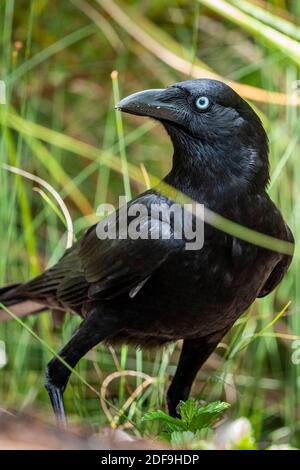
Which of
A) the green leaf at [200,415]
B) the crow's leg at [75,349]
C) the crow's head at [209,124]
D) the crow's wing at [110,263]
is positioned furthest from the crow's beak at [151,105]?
the green leaf at [200,415]

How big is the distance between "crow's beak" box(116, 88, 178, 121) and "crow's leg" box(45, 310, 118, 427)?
0.75m

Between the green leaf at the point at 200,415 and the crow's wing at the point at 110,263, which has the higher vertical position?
the crow's wing at the point at 110,263

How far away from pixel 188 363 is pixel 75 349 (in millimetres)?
521

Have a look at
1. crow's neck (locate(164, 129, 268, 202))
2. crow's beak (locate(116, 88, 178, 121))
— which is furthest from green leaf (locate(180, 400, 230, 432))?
crow's beak (locate(116, 88, 178, 121))

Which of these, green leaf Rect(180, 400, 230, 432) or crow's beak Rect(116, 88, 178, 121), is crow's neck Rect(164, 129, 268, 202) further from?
green leaf Rect(180, 400, 230, 432)

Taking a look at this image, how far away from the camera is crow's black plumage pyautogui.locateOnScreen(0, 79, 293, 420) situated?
120 inches

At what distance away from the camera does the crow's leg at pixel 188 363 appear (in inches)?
138

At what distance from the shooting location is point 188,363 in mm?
3617

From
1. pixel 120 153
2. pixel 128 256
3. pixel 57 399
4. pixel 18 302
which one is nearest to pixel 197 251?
pixel 128 256

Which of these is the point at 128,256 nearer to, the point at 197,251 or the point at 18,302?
the point at 197,251

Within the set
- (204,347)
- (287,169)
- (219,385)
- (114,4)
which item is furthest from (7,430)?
(114,4)

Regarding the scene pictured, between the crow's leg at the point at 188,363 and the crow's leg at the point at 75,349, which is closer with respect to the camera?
the crow's leg at the point at 75,349

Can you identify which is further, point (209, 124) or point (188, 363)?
point (188, 363)

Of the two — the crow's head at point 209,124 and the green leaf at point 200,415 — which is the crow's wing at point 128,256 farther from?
the green leaf at point 200,415
